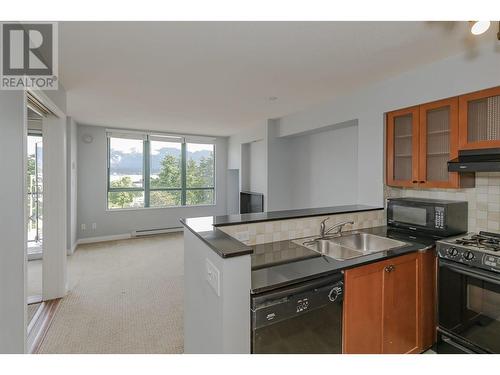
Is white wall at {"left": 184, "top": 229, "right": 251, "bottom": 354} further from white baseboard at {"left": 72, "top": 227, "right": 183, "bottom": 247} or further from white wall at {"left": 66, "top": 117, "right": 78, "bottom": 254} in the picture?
white baseboard at {"left": 72, "top": 227, "right": 183, "bottom": 247}

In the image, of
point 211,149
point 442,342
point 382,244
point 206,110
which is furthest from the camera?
point 211,149

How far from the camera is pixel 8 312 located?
1691 mm

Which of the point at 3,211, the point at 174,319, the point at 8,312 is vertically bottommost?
the point at 174,319

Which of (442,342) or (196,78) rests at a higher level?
(196,78)

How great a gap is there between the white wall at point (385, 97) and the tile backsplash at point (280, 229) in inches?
31.3

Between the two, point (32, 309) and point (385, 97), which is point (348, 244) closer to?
point (385, 97)

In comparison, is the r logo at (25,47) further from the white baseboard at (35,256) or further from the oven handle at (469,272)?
the white baseboard at (35,256)

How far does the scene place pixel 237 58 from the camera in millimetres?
2387

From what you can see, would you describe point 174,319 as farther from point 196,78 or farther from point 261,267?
point 196,78

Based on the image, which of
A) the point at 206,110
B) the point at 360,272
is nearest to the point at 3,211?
the point at 360,272

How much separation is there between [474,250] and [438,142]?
1.13 m

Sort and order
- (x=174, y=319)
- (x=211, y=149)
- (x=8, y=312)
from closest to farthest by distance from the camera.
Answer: (x=8, y=312), (x=174, y=319), (x=211, y=149)

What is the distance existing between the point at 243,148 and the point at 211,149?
1.22 metres

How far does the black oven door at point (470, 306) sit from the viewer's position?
1.73m
